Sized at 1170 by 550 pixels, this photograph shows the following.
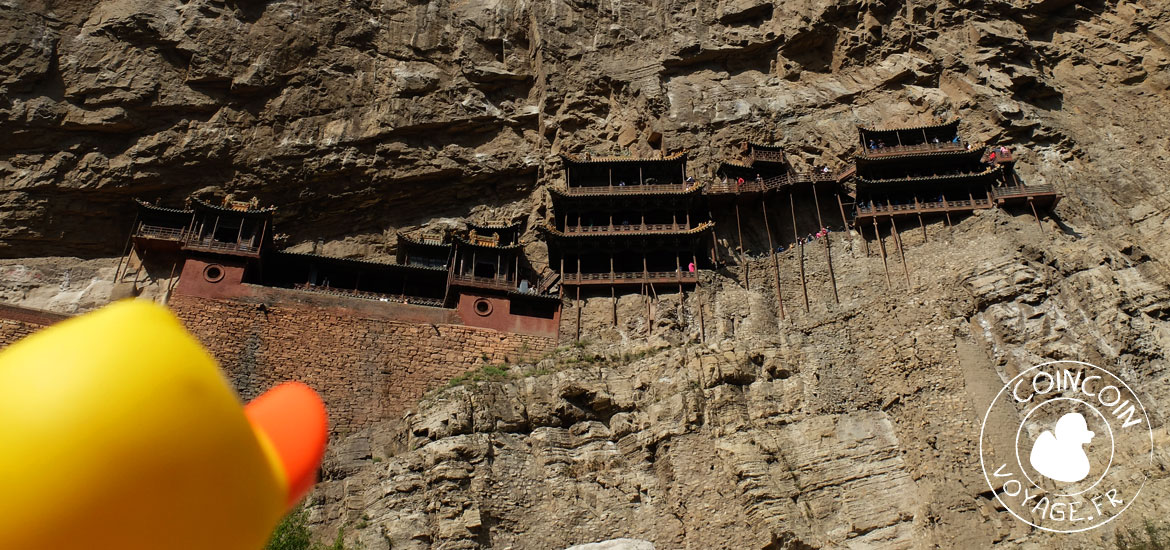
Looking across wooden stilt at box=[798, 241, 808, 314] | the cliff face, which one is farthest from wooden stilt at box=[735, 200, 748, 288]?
wooden stilt at box=[798, 241, 808, 314]

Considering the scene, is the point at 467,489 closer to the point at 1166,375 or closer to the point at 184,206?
the point at 1166,375

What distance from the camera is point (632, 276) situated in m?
29.1

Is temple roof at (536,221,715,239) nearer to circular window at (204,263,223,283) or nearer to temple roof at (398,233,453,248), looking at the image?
temple roof at (398,233,453,248)

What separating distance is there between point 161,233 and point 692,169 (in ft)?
69.7

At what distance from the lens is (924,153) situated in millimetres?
31109

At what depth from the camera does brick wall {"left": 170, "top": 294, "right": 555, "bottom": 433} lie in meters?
24.0

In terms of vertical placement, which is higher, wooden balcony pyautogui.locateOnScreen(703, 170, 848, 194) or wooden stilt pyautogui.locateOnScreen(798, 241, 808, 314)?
wooden balcony pyautogui.locateOnScreen(703, 170, 848, 194)

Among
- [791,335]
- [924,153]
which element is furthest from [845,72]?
[791,335]

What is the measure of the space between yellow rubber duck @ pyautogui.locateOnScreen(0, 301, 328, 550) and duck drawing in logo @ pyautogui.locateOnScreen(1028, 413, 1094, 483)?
1808cm

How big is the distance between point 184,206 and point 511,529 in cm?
2219

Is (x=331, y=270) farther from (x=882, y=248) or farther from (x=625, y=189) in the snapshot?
(x=882, y=248)

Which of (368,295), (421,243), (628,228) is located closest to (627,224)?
(628,228)

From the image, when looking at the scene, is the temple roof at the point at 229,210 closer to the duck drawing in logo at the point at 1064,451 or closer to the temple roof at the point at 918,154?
the temple roof at the point at 918,154

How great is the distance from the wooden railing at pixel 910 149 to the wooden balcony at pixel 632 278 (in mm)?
9563
